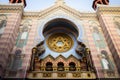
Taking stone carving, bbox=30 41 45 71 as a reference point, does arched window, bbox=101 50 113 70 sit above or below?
below

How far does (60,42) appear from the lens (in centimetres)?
1638

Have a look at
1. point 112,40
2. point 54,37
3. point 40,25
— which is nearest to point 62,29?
point 54,37

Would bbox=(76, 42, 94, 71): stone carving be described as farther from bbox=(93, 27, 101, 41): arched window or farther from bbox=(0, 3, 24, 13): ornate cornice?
bbox=(0, 3, 24, 13): ornate cornice

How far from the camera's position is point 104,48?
45.8 feet

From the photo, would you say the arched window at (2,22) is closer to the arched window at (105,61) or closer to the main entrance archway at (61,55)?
the main entrance archway at (61,55)

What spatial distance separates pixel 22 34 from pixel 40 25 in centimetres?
189

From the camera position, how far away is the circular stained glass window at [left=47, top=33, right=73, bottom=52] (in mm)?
15570

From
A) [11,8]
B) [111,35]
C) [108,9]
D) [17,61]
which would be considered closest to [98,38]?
[111,35]

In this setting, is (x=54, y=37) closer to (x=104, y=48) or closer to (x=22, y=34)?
(x=22, y=34)

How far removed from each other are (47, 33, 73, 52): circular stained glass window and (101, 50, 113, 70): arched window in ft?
11.3

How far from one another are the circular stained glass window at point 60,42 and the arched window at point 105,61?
3.44 meters

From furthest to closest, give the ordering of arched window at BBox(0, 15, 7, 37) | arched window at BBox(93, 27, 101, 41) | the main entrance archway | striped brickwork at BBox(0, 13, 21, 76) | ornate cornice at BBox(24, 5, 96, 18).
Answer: ornate cornice at BBox(24, 5, 96, 18)
arched window at BBox(93, 27, 101, 41)
arched window at BBox(0, 15, 7, 37)
the main entrance archway
striped brickwork at BBox(0, 13, 21, 76)

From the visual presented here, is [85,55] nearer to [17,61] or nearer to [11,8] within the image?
[17,61]

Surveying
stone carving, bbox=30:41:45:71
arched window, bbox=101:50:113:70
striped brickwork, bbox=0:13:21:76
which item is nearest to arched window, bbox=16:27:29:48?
striped brickwork, bbox=0:13:21:76
